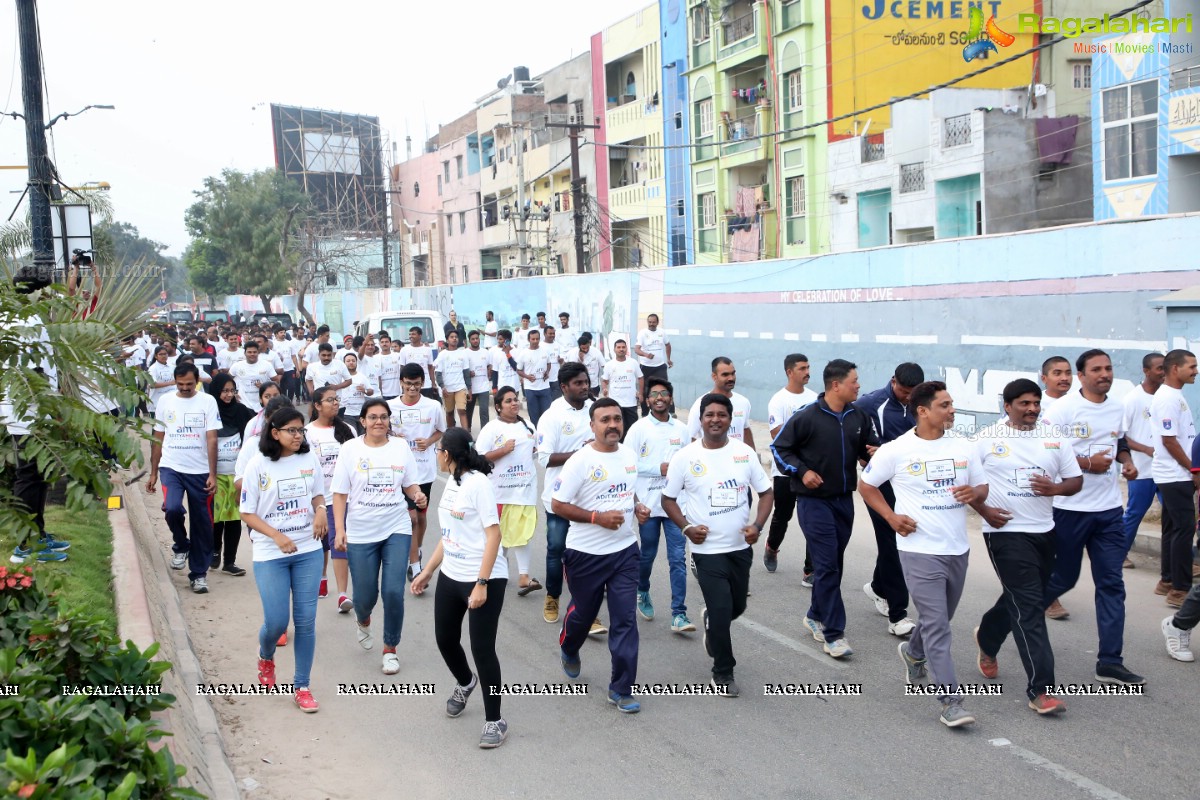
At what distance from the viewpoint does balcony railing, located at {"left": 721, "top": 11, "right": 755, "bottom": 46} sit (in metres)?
35.2

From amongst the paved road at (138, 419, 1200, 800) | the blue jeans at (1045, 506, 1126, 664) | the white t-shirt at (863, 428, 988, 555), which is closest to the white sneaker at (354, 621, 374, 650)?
the paved road at (138, 419, 1200, 800)

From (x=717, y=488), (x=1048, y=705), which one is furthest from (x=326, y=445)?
(x=1048, y=705)

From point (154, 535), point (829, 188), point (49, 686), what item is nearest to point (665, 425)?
point (49, 686)

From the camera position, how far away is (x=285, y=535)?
6285mm

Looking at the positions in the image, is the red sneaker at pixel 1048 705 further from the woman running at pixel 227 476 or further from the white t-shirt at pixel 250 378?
the white t-shirt at pixel 250 378

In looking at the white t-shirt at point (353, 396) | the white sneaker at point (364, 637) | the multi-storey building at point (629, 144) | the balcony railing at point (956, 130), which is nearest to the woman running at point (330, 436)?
the white sneaker at point (364, 637)

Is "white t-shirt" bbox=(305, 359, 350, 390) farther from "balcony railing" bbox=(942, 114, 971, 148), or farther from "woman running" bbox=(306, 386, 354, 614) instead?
"balcony railing" bbox=(942, 114, 971, 148)

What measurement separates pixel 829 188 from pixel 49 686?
100ft

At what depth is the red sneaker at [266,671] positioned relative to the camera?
21.6ft

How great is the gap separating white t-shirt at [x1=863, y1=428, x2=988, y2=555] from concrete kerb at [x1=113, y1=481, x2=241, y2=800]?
147 inches

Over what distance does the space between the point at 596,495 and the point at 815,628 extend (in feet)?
6.46

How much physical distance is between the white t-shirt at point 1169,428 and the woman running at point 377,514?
5.19m

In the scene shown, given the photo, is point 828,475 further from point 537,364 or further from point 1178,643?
point 537,364

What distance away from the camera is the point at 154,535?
37.0 ft
